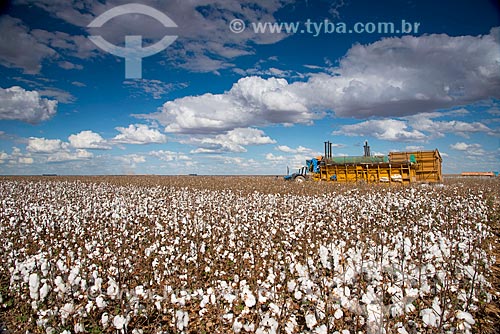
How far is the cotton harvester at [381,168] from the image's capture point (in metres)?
22.7

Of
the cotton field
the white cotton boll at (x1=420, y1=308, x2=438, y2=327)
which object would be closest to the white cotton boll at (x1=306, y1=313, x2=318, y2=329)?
the cotton field

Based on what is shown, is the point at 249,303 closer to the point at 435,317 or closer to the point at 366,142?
the point at 435,317

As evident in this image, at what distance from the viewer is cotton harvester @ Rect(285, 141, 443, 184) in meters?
22.7

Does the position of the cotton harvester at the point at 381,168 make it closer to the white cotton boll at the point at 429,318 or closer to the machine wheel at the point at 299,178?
the machine wheel at the point at 299,178

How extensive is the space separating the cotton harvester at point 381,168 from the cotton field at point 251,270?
309 inches

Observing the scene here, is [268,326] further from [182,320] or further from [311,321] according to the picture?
[182,320]

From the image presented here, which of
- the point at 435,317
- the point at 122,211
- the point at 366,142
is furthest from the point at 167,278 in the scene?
the point at 366,142

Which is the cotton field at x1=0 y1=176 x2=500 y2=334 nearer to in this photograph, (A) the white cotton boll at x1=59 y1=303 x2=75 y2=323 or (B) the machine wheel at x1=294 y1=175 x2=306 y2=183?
(A) the white cotton boll at x1=59 y1=303 x2=75 y2=323

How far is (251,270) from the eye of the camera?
6.27m

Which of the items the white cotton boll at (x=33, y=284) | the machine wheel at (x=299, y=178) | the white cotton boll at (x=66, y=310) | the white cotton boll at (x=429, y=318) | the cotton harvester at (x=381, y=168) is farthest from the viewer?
the machine wheel at (x=299, y=178)

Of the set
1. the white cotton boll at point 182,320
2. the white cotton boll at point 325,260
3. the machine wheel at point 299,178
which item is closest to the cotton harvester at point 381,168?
the machine wheel at point 299,178

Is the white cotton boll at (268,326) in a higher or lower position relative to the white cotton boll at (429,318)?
lower

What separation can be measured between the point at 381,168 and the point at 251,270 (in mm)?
20097

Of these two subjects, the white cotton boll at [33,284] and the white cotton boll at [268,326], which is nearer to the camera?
the white cotton boll at [268,326]
